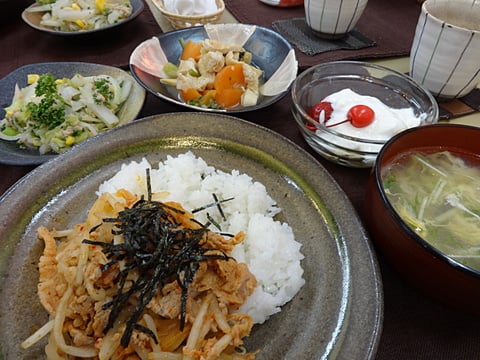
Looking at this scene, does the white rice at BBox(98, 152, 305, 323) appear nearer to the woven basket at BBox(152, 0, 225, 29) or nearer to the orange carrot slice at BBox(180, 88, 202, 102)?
the orange carrot slice at BBox(180, 88, 202, 102)

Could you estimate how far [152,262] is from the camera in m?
1.34

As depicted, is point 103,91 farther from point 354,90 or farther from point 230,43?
point 354,90

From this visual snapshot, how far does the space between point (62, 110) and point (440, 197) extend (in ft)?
6.69

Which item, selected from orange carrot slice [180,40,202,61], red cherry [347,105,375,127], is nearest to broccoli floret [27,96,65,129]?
orange carrot slice [180,40,202,61]

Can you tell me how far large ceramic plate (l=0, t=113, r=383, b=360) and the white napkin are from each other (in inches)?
61.0

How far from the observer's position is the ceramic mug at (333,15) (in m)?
2.87

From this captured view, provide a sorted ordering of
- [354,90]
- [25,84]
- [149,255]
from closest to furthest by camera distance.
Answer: [149,255], [354,90], [25,84]

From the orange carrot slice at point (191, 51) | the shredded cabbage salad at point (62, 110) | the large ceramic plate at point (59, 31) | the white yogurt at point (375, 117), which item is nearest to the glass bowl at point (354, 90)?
the white yogurt at point (375, 117)

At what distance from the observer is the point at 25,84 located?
2.49 meters

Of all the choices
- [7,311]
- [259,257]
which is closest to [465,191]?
[259,257]

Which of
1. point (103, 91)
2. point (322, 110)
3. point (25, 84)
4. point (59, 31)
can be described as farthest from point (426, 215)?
point (59, 31)

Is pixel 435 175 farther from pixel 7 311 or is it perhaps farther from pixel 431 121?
pixel 7 311

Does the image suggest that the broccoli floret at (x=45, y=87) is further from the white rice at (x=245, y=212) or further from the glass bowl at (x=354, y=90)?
the glass bowl at (x=354, y=90)

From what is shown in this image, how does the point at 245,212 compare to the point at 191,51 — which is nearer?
the point at 245,212
